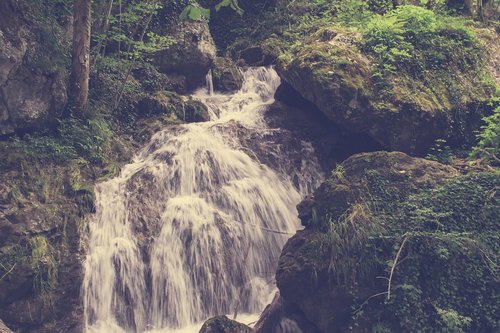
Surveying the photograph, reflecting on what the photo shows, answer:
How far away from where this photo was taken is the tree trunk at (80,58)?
12.5m

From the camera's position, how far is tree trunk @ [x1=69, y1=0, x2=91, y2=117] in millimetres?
12547

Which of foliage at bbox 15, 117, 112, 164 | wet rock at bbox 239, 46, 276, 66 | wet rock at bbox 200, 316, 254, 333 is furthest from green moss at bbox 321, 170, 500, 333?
wet rock at bbox 239, 46, 276, 66

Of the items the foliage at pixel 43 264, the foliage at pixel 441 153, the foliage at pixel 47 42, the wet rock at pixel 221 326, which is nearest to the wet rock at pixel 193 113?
the foliage at pixel 47 42

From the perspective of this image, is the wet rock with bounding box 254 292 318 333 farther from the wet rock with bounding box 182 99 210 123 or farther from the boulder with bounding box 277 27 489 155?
the wet rock with bounding box 182 99 210 123

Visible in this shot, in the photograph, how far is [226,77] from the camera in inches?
683

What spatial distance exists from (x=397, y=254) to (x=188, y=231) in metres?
4.34

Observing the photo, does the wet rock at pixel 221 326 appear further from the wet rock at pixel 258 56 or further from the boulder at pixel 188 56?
the wet rock at pixel 258 56

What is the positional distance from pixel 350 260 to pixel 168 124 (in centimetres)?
702

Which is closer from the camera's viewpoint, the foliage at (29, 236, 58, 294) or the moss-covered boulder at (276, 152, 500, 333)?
the moss-covered boulder at (276, 152, 500, 333)

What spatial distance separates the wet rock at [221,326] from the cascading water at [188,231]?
1.43 m

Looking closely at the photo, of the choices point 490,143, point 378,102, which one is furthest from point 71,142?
point 490,143

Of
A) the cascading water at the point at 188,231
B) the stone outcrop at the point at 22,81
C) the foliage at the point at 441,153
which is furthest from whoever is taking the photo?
the foliage at the point at 441,153

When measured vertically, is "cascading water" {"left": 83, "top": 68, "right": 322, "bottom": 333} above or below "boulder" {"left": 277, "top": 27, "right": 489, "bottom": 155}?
below

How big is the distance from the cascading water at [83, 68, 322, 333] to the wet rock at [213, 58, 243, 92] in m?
3.31
